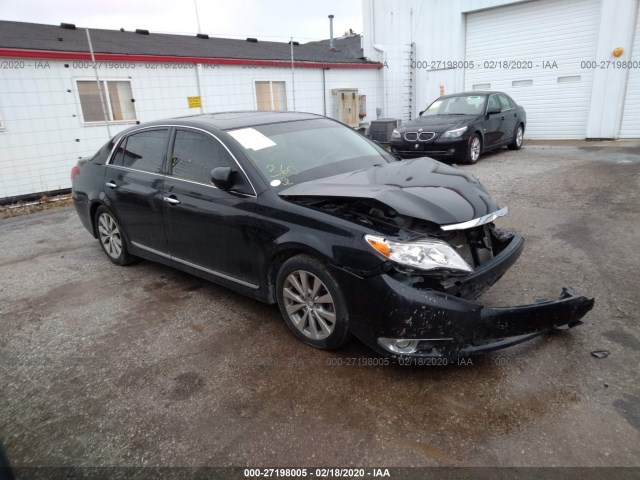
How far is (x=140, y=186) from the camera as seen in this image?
4.35 meters

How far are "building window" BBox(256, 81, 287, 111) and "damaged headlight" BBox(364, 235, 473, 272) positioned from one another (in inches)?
433

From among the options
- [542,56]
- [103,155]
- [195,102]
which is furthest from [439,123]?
[103,155]

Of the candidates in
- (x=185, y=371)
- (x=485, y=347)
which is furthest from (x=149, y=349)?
(x=485, y=347)

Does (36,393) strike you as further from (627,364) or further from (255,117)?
(627,364)

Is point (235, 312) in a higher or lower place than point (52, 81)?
lower

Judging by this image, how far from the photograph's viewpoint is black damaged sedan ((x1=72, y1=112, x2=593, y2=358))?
2670 mm

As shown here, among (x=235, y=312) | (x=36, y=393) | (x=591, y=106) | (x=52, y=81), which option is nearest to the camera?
(x=36, y=393)

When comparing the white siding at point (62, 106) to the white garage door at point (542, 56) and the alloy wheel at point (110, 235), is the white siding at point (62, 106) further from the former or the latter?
the white garage door at point (542, 56)

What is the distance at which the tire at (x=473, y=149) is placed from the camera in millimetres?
9493

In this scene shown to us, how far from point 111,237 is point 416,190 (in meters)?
3.63

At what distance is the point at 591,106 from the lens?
39.7ft

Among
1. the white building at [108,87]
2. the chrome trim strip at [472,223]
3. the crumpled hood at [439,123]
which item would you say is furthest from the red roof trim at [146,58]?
the chrome trim strip at [472,223]

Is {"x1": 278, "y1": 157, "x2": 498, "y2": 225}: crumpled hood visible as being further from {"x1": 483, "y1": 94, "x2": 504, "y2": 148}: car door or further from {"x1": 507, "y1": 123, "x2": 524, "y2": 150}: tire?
{"x1": 507, "y1": 123, "x2": 524, "y2": 150}: tire

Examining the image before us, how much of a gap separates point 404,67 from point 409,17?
166 cm
